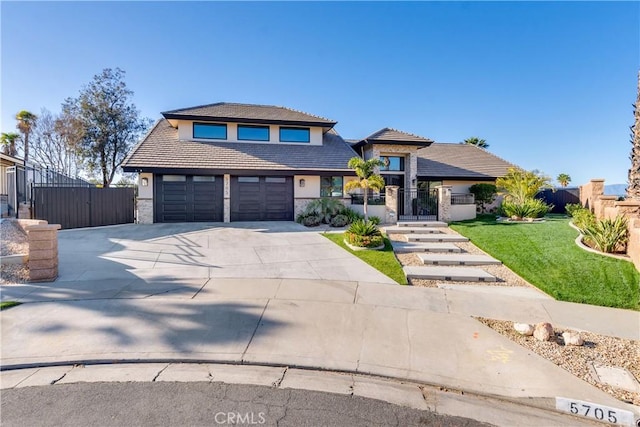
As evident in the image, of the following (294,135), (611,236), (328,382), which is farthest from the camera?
(294,135)

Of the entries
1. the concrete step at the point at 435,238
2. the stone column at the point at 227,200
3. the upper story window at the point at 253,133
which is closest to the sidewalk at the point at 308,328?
the concrete step at the point at 435,238

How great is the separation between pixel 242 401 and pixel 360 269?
542cm

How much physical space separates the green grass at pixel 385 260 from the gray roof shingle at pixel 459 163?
11.0m

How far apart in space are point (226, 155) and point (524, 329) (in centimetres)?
1496

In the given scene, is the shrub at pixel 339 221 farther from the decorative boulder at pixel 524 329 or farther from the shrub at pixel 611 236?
the decorative boulder at pixel 524 329

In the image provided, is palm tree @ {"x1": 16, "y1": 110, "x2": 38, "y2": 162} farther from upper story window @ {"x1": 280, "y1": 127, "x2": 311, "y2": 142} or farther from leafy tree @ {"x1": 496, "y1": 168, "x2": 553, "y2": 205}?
leafy tree @ {"x1": 496, "y1": 168, "x2": 553, "y2": 205}

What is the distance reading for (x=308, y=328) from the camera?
5.04m

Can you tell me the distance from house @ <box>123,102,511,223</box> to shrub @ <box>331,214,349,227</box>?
1665 millimetres

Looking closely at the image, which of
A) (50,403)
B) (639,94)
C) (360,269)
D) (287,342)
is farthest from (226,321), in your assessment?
(639,94)

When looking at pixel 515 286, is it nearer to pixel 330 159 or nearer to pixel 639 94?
pixel 639 94

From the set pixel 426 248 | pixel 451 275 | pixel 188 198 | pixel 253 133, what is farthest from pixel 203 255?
pixel 253 133

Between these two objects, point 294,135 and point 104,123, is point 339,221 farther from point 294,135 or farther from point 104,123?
point 104,123

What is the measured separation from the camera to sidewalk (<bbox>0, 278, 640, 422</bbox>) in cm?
405

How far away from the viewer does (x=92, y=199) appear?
1438 centimetres
